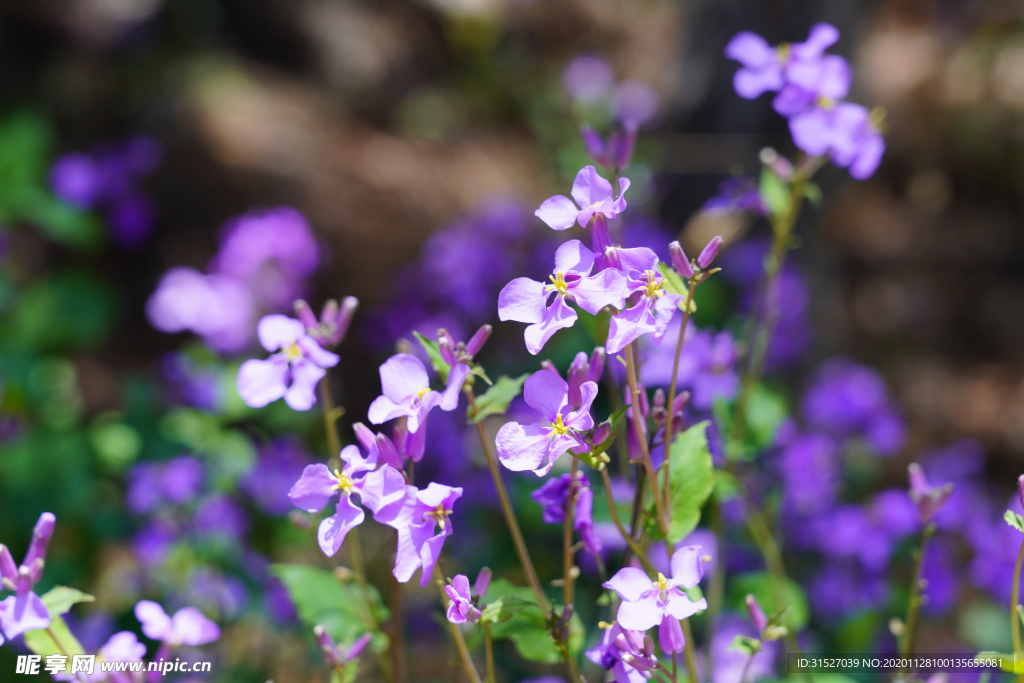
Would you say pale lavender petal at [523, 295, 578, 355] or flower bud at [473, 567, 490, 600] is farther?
flower bud at [473, 567, 490, 600]

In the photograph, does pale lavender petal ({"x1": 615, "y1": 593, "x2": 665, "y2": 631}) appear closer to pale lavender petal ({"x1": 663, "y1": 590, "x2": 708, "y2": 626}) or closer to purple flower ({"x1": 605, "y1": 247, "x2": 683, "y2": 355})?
pale lavender petal ({"x1": 663, "y1": 590, "x2": 708, "y2": 626})

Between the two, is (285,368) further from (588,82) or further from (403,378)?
(588,82)

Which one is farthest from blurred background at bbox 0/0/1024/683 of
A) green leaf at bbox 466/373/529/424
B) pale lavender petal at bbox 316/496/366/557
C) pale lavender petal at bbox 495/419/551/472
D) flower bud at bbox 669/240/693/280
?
flower bud at bbox 669/240/693/280

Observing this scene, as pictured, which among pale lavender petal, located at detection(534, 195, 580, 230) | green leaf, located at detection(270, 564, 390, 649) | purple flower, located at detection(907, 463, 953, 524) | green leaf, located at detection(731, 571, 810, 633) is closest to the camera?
pale lavender petal, located at detection(534, 195, 580, 230)

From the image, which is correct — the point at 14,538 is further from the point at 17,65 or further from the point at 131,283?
the point at 17,65

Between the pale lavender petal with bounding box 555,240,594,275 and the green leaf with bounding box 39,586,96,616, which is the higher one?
the pale lavender petal with bounding box 555,240,594,275
